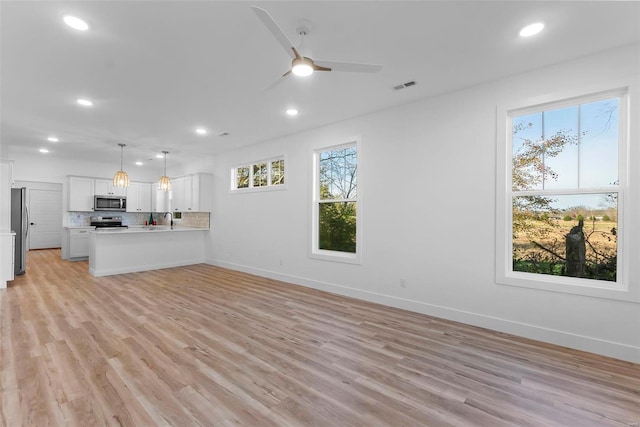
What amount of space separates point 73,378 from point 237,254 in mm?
4343

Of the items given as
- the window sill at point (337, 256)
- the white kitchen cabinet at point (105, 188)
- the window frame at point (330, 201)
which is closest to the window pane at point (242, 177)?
the window frame at point (330, 201)

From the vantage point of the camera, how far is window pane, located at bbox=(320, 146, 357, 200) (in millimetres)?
4723

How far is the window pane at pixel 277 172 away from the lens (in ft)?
18.9

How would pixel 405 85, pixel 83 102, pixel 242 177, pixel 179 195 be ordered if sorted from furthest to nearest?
pixel 179 195
pixel 242 177
pixel 83 102
pixel 405 85

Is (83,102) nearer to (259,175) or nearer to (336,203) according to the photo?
(259,175)

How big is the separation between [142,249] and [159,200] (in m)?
2.95

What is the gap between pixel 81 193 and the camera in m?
7.84

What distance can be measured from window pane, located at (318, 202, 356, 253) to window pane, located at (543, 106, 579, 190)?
8.44ft

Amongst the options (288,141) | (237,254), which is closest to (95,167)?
(237,254)

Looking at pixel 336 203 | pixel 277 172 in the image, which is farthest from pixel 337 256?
pixel 277 172

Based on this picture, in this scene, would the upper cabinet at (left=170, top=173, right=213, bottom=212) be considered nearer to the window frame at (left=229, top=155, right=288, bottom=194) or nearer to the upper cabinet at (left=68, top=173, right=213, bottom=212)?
the upper cabinet at (left=68, top=173, right=213, bottom=212)

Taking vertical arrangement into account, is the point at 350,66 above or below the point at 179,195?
above

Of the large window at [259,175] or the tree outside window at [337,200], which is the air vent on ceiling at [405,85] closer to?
the tree outside window at [337,200]

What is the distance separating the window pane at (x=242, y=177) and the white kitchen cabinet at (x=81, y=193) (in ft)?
15.4
